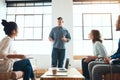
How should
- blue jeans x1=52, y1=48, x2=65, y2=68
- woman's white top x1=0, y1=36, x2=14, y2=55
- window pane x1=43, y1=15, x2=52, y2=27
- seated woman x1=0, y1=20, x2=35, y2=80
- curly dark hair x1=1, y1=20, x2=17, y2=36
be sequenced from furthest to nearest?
window pane x1=43, y1=15, x2=52, y2=27
blue jeans x1=52, y1=48, x2=65, y2=68
curly dark hair x1=1, y1=20, x2=17, y2=36
seated woman x1=0, y1=20, x2=35, y2=80
woman's white top x1=0, y1=36, x2=14, y2=55

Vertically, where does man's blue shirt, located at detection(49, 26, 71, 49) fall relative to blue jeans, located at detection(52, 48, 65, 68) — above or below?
above

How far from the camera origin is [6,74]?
252 cm

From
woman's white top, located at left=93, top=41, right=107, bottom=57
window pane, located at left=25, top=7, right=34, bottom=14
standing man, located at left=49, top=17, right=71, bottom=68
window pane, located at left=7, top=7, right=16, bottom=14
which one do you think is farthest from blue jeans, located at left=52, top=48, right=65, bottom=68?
window pane, located at left=7, top=7, right=16, bottom=14

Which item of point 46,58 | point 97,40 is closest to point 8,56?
point 97,40

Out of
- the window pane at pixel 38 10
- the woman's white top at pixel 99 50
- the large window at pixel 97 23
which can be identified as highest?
the window pane at pixel 38 10

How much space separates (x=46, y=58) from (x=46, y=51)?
0.31 metres

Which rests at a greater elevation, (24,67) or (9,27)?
(9,27)

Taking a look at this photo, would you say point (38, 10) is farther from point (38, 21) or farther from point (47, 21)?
point (47, 21)

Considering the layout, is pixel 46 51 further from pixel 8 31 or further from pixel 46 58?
pixel 8 31

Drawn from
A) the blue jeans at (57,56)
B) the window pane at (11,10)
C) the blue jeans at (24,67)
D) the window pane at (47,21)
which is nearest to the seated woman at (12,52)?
the blue jeans at (24,67)

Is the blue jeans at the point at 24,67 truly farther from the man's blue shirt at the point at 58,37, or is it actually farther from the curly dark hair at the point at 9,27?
the man's blue shirt at the point at 58,37

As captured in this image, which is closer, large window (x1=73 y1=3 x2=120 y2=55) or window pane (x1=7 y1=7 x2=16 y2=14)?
large window (x1=73 y1=3 x2=120 y2=55)

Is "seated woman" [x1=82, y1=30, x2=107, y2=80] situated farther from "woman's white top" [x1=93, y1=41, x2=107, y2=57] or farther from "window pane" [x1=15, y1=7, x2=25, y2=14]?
"window pane" [x1=15, y1=7, x2=25, y2=14]

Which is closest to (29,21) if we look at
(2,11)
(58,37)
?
(2,11)
